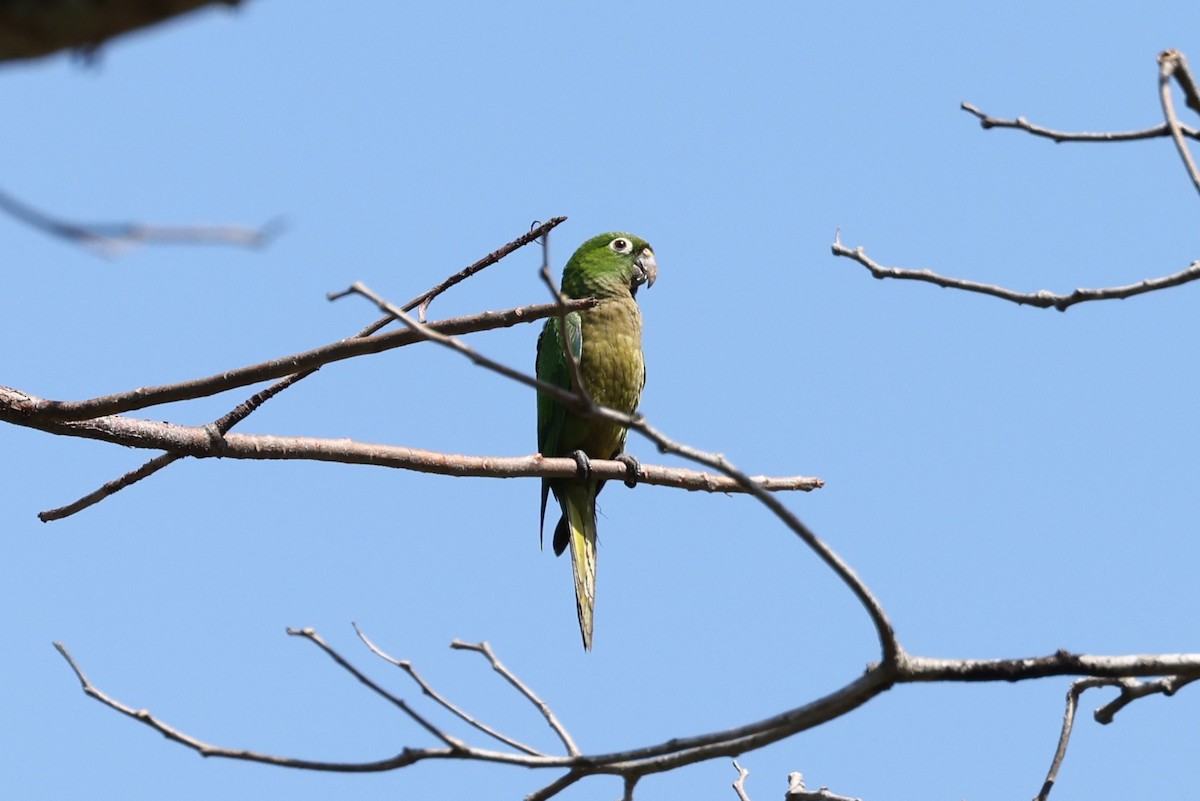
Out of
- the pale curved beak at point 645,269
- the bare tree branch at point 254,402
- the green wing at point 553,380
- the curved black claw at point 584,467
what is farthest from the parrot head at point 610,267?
the bare tree branch at point 254,402

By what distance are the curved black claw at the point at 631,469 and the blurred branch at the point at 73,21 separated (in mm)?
4872

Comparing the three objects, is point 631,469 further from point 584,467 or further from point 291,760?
point 291,760

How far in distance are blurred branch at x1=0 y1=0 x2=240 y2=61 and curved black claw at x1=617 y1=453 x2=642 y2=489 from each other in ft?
16.0

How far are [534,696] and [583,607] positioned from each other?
3.74 m

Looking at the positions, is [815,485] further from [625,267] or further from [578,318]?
[625,267]

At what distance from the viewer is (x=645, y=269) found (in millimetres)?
8648

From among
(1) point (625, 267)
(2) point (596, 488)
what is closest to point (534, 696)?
(2) point (596, 488)

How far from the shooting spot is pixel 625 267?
8.57 metres

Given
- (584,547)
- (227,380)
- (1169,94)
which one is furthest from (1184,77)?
(584,547)

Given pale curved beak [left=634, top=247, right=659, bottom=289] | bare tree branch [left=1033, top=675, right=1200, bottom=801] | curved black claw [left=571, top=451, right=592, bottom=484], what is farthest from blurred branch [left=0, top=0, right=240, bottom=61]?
pale curved beak [left=634, top=247, right=659, bottom=289]

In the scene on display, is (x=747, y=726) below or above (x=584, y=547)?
below

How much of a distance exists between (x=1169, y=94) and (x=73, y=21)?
2.05 m

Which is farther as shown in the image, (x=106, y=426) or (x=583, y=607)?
(x=583, y=607)

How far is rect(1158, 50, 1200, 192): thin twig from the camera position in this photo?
236cm
